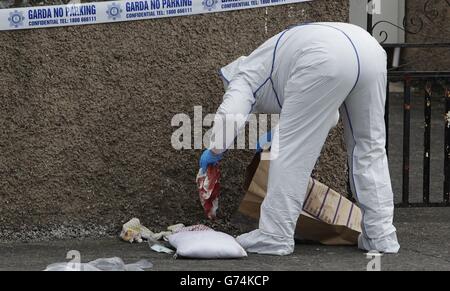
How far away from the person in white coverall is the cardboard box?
0.24 meters

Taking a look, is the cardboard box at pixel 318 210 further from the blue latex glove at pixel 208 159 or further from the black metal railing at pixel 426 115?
the black metal railing at pixel 426 115

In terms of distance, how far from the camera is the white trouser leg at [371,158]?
5.65 metres

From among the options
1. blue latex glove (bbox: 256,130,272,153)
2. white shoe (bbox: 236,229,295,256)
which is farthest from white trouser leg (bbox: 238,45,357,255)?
blue latex glove (bbox: 256,130,272,153)

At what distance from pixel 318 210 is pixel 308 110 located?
72 centimetres

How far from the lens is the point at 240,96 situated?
5566mm

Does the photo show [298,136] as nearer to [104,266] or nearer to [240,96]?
[240,96]

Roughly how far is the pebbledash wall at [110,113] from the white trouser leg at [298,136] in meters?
0.96

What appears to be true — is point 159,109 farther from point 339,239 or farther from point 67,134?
point 339,239

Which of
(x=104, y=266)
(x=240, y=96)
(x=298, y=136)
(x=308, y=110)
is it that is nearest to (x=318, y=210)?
(x=298, y=136)

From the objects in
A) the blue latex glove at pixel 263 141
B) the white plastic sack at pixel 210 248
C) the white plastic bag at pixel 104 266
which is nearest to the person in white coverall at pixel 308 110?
the white plastic sack at pixel 210 248

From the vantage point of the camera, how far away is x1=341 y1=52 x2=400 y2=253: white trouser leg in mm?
5652

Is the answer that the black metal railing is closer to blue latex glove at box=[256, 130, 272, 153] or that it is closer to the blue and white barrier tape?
the blue and white barrier tape
